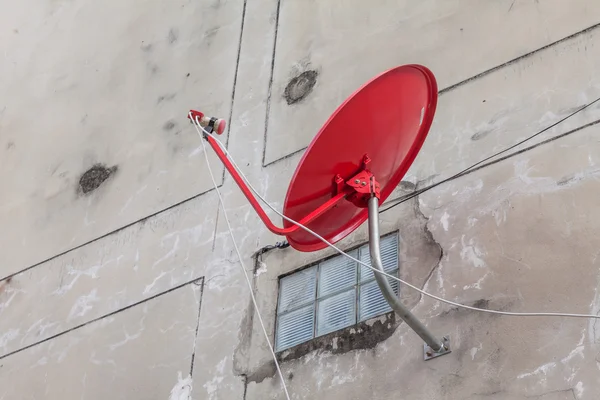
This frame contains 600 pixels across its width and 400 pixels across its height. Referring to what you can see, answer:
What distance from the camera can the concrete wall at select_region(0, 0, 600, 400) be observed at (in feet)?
11.2

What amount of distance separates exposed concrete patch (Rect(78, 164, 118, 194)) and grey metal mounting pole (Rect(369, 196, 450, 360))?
3464 mm

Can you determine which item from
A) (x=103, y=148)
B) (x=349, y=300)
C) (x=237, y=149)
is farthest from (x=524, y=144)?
(x=103, y=148)

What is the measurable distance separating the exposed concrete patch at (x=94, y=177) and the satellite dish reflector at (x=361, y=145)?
3089 millimetres

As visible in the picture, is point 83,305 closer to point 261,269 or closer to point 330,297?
point 261,269

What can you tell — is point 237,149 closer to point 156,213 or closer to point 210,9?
point 156,213

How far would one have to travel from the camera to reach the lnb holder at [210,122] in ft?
11.7

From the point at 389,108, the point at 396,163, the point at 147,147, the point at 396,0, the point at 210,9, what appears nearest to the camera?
the point at 389,108

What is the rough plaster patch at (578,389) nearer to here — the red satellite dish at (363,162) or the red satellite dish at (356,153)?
the red satellite dish at (363,162)

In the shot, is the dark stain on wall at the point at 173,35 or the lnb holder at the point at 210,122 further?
the dark stain on wall at the point at 173,35

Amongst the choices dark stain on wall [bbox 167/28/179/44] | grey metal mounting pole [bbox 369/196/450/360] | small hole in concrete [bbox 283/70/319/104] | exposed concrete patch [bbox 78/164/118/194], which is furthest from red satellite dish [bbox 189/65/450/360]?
dark stain on wall [bbox 167/28/179/44]

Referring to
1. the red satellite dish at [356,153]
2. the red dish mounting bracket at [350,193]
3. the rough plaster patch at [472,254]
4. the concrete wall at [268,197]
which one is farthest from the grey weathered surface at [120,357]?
the rough plaster patch at [472,254]

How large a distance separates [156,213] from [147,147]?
773 mm

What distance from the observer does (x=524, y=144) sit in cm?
380

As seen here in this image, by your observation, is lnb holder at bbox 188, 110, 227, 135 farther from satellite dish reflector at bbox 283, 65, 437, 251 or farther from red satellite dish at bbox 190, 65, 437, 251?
satellite dish reflector at bbox 283, 65, 437, 251
